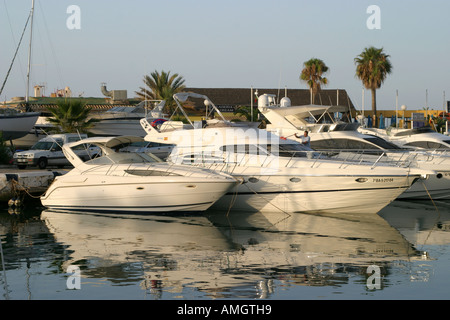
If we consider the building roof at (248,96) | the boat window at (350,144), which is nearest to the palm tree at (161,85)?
the building roof at (248,96)

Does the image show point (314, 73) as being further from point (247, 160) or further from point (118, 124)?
point (247, 160)

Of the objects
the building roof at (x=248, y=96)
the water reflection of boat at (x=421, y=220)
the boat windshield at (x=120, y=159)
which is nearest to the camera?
the water reflection of boat at (x=421, y=220)

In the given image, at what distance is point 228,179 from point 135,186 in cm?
281

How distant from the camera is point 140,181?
66.4ft

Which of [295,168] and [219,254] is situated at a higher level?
[295,168]

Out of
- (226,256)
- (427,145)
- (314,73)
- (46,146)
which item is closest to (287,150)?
(226,256)

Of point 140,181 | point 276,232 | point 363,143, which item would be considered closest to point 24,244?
point 140,181

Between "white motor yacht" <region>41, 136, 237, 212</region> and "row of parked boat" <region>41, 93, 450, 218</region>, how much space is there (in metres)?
0.03

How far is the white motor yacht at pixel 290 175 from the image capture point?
19938 millimetres

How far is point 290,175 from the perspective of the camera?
66.4ft

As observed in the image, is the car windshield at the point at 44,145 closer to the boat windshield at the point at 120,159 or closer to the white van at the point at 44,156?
the white van at the point at 44,156

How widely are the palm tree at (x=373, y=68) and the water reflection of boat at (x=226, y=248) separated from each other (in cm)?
4038
